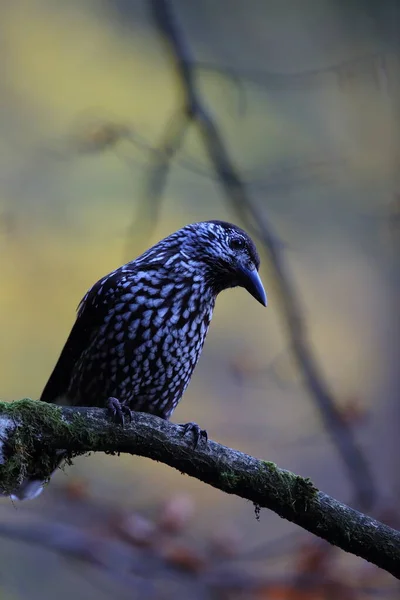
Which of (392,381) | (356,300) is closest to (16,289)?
(356,300)

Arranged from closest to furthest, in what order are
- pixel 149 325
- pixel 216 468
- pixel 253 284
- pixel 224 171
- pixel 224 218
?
pixel 216 468 → pixel 149 325 → pixel 253 284 → pixel 224 171 → pixel 224 218

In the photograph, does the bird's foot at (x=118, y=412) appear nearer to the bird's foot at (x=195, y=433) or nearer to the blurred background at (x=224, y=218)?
the bird's foot at (x=195, y=433)

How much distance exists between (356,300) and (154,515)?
2.39 m

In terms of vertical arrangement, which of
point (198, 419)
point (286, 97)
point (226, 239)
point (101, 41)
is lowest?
point (226, 239)

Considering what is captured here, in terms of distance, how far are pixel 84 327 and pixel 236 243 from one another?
622mm

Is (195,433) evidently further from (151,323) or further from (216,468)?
(151,323)

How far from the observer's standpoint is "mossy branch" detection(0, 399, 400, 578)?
2016 mm

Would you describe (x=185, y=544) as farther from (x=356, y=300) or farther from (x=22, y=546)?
(x=356, y=300)

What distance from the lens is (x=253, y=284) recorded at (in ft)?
8.95

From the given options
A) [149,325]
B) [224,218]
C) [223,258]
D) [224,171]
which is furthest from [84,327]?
[224,218]

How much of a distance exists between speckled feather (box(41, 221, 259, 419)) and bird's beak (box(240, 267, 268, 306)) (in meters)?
0.04

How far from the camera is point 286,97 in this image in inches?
238

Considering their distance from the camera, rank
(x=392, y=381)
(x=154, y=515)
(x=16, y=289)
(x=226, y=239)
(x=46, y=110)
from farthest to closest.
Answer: (x=392, y=381) < (x=46, y=110) < (x=16, y=289) < (x=154, y=515) < (x=226, y=239)

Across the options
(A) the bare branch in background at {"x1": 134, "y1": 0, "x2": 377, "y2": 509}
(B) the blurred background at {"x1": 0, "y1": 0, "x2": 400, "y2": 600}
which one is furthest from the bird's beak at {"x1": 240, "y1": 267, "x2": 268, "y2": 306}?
(B) the blurred background at {"x1": 0, "y1": 0, "x2": 400, "y2": 600}
